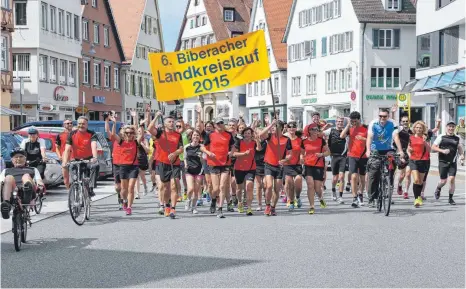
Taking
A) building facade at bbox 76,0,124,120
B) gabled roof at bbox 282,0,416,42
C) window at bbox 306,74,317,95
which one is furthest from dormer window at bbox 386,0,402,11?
building facade at bbox 76,0,124,120

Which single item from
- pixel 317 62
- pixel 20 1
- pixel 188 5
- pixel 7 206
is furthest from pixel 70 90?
pixel 7 206

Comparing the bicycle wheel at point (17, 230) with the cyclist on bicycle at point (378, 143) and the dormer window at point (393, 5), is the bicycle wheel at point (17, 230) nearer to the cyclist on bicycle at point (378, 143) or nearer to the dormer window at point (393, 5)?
the cyclist on bicycle at point (378, 143)

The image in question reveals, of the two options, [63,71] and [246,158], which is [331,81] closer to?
[63,71]

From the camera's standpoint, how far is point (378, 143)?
605 inches

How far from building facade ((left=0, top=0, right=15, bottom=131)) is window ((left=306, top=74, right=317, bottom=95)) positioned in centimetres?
2850

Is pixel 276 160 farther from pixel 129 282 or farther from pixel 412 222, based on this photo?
pixel 129 282

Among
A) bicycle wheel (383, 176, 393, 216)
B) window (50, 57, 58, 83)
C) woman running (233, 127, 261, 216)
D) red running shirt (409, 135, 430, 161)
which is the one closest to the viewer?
bicycle wheel (383, 176, 393, 216)

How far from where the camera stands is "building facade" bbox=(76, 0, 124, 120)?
5641 cm

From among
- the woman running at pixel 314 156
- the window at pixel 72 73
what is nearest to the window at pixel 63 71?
Answer: the window at pixel 72 73

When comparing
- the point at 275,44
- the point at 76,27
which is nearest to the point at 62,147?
the point at 76,27

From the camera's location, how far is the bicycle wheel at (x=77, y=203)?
13.4 metres

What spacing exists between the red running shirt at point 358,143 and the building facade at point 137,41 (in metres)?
50.4

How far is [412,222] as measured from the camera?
1363 centimetres

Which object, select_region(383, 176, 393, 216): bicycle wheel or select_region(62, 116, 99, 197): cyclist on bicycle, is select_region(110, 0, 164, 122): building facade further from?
select_region(383, 176, 393, 216): bicycle wheel
